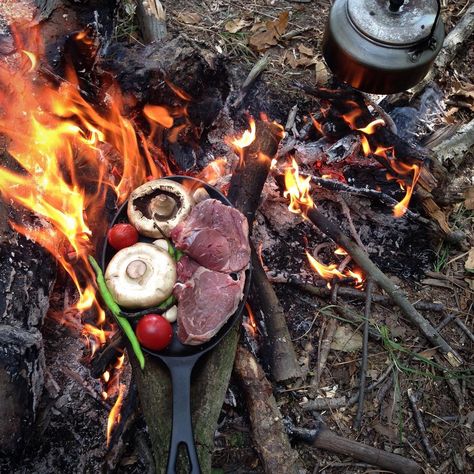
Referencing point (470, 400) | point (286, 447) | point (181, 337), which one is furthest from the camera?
point (470, 400)

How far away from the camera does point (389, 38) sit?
132 inches

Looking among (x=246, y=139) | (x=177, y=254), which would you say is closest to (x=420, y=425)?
(x=177, y=254)

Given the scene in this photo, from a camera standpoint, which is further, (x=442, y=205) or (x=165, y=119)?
(x=442, y=205)

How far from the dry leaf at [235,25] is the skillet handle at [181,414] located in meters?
4.03

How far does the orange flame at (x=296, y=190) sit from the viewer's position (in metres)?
4.02

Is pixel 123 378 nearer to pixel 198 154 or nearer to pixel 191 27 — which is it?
pixel 198 154

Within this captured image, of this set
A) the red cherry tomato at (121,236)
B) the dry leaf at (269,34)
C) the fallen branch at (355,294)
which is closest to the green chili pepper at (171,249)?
the red cherry tomato at (121,236)

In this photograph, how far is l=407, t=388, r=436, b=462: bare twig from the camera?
3303 millimetres

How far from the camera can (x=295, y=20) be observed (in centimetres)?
560

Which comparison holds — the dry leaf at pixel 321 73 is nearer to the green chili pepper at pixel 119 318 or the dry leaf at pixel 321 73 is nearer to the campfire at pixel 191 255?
the campfire at pixel 191 255

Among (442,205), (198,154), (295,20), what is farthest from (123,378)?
(295,20)

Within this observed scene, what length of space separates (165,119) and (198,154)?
434mm

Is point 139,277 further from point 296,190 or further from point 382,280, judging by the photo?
point 382,280

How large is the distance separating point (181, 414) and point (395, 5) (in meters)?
3.03
